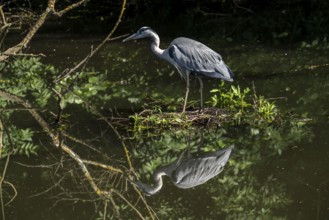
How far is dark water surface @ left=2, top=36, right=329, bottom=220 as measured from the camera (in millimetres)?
5648

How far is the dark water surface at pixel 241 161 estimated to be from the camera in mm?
5648

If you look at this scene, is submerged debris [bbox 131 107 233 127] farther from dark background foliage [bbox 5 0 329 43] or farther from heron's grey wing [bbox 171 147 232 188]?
dark background foliage [bbox 5 0 329 43]

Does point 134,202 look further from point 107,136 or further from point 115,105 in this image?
point 115,105

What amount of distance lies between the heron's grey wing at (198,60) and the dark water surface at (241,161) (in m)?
0.61

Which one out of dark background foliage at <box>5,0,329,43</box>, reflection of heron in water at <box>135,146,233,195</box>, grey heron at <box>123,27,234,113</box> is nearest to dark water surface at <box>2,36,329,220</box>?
reflection of heron in water at <box>135,146,233,195</box>

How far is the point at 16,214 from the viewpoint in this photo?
18.6ft

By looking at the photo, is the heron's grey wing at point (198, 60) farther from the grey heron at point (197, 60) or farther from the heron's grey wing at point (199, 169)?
the heron's grey wing at point (199, 169)

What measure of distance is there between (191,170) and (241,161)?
494mm

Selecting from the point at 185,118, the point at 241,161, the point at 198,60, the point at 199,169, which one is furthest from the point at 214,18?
the point at 199,169

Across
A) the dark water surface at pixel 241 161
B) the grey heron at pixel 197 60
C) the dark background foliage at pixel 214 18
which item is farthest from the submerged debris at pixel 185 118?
the dark background foliage at pixel 214 18

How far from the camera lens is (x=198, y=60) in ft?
24.9

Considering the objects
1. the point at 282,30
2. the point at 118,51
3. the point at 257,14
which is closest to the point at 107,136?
the point at 118,51

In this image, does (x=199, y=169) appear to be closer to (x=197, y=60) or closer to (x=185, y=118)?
(x=185, y=118)

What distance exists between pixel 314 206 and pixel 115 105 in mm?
3483
